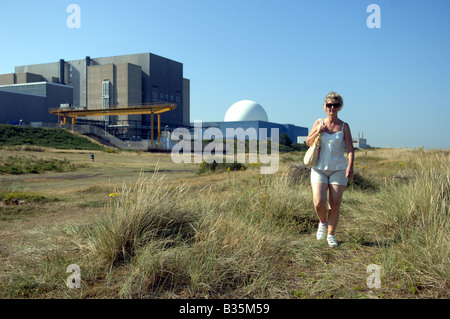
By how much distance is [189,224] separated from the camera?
4402 millimetres

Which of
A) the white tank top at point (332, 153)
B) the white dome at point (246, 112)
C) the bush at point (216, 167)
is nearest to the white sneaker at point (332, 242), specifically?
the white tank top at point (332, 153)

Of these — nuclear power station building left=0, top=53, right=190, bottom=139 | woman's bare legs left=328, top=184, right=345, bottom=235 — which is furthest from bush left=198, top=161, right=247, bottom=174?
nuclear power station building left=0, top=53, right=190, bottom=139

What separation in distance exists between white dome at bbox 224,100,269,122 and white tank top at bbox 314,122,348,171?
6810cm

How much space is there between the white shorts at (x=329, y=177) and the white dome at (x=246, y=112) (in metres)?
68.1

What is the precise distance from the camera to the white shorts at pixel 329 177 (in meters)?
4.28

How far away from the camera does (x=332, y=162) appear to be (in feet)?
14.0

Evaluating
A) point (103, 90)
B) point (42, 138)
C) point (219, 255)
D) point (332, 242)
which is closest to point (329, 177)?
point (332, 242)

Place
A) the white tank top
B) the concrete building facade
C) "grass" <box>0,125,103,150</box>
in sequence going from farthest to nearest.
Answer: the concrete building facade, "grass" <box>0,125,103,150</box>, the white tank top

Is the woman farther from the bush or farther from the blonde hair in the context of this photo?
the bush

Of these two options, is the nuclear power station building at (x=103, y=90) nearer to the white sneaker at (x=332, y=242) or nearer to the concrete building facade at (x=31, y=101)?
the concrete building facade at (x=31, y=101)

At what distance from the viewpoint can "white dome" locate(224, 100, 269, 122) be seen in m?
72.2

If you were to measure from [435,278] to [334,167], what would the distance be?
1517 mm

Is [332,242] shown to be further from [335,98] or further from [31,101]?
[31,101]

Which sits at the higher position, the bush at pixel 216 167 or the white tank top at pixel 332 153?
the white tank top at pixel 332 153
